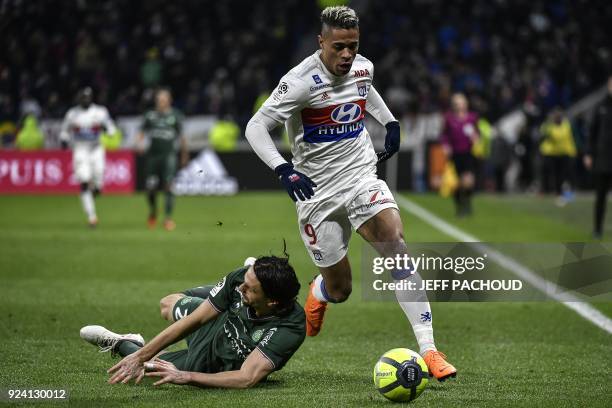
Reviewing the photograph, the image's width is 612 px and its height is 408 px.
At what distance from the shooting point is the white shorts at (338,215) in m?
7.36

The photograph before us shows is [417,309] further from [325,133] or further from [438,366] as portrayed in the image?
[325,133]

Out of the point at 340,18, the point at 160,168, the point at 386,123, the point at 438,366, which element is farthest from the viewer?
the point at 160,168

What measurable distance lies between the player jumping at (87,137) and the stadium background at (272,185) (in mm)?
985

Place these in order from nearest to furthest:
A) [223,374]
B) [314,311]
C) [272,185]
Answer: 1. [223,374]
2. [314,311]
3. [272,185]

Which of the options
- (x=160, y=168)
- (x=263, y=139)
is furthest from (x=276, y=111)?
(x=160, y=168)

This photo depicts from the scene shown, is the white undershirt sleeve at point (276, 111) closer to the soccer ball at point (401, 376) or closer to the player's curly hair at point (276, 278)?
the player's curly hair at point (276, 278)

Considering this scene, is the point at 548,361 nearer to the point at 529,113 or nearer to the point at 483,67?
the point at 529,113

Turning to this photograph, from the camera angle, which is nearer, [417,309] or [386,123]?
[417,309]

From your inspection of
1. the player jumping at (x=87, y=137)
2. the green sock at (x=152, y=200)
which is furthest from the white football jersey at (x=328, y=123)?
the player jumping at (x=87, y=137)

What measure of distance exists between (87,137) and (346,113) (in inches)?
495

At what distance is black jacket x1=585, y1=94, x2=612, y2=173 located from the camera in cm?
1594

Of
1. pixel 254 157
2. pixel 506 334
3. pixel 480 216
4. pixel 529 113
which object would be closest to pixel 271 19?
pixel 254 157

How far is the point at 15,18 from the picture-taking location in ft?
51.5

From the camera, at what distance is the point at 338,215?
759 cm
